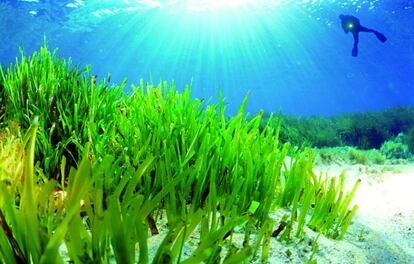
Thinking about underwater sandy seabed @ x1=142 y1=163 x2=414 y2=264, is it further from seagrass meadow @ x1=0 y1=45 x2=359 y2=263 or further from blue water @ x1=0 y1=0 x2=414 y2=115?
blue water @ x1=0 y1=0 x2=414 y2=115

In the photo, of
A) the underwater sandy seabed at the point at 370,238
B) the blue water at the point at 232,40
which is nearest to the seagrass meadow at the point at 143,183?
the underwater sandy seabed at the point at 370,238

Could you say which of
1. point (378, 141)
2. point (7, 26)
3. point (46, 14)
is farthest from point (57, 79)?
point (7, 26)

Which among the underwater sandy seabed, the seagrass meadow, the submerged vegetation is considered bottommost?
the submerged vegetation

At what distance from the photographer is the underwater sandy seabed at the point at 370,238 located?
2086mm

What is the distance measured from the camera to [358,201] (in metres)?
4.48

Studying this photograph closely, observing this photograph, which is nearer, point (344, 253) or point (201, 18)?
point (344, 253)

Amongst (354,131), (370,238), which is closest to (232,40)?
(354,131)

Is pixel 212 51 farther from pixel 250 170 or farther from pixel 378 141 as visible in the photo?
pixel 250 170

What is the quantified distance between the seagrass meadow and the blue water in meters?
19.9

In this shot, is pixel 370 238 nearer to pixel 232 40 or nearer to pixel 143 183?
pixel 143 183

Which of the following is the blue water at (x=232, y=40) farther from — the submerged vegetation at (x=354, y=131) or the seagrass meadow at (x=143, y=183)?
the seagrass meadow at (x=143, y=183)

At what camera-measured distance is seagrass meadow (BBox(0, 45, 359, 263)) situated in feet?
3.91

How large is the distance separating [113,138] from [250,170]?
115 centimetres

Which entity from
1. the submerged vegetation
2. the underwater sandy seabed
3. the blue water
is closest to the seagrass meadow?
the underwater sandy seabed
